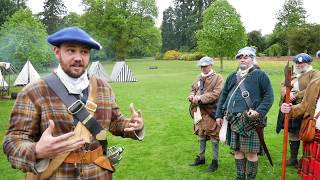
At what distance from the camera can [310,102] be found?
5176 millimetres

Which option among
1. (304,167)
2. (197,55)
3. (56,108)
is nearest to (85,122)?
(56,108)

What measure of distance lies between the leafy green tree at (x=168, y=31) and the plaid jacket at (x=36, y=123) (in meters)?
78.5

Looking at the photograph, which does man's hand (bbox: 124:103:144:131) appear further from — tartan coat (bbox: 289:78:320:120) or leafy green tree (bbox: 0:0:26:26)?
leafy green tree (bbox: 0:0:26:26)

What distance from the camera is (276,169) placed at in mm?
6965

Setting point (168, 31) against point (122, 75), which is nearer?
point (122, 75)

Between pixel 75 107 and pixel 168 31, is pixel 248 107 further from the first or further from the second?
pixel 168 31

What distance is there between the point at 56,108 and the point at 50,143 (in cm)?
48

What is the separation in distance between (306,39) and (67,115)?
41636 mm

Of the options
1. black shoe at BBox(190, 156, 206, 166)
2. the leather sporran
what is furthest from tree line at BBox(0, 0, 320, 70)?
the leather sporran

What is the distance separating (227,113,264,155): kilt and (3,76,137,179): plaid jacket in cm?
296

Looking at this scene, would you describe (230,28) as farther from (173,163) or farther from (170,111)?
(173,163)

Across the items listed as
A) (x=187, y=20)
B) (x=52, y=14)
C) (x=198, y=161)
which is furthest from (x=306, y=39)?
(x=52, y=14)

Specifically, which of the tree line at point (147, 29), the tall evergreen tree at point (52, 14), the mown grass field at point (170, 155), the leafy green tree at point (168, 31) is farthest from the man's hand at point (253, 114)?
the leafy green tree at point (168, 31)

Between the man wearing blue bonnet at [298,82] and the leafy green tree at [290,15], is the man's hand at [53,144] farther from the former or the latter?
the leafy green tree at [290,15]
